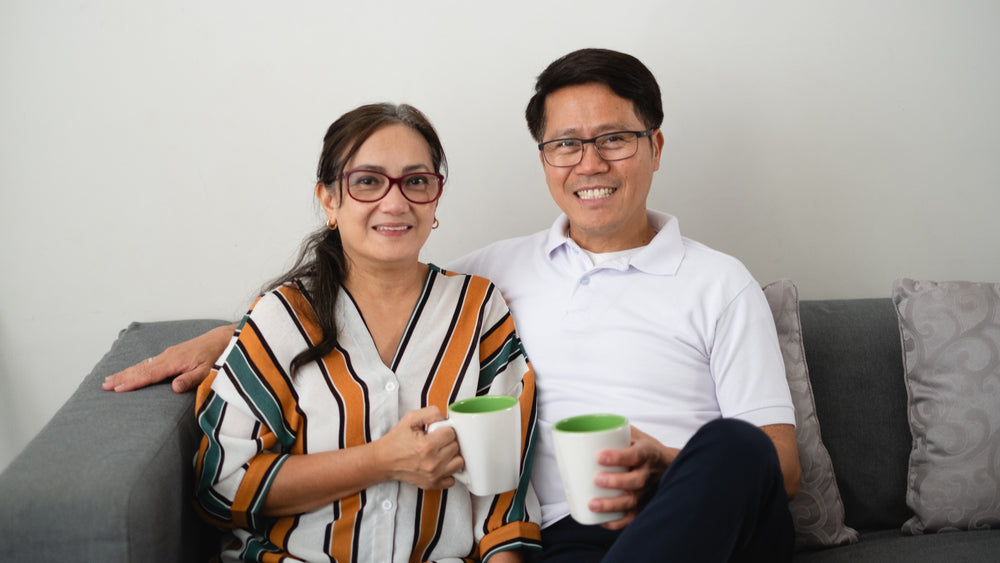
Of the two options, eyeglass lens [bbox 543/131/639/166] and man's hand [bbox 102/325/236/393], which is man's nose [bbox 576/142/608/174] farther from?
man's hand [bbox 102/325/236/393]

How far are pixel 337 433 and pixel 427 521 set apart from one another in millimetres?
236

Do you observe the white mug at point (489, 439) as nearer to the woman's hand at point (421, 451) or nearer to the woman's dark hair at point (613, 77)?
the woman's hand at point (421, 451)

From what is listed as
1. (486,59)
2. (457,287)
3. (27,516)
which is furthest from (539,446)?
(486,59)

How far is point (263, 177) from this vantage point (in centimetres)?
215

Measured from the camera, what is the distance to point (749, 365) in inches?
63.8

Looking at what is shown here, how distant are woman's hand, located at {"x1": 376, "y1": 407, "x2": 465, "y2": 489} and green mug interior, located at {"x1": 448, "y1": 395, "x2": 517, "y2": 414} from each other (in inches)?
1.7

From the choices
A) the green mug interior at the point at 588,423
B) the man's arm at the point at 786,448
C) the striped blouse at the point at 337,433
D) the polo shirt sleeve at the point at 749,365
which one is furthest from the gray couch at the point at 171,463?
the green mug interior at the point at 588,423

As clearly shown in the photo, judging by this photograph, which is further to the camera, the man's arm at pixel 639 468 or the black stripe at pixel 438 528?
the black stripe at pixel 438 528

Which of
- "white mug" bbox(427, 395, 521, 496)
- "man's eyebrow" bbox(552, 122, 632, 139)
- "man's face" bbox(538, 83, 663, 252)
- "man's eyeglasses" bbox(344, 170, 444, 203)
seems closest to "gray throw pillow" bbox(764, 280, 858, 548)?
"man's face" bbox(538, 83, 663, 252)

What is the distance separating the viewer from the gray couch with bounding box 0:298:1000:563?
126 cm

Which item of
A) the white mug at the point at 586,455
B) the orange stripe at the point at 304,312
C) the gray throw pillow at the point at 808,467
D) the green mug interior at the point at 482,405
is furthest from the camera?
the gray throw pillow at the point at 808,467

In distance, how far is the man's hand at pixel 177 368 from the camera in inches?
65.3

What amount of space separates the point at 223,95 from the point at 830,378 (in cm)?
170

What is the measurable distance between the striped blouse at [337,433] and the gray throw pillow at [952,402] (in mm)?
940
